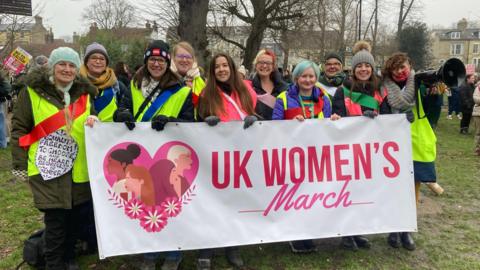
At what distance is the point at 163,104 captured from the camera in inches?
132

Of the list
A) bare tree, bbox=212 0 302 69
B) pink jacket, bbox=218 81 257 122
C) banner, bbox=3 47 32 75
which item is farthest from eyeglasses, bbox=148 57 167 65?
bare tree, bbox=212 0 302 69

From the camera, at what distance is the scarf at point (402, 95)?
3.81m

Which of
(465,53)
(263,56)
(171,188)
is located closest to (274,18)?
(263,56)

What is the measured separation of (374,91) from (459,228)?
209cm

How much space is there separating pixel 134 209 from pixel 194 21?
7.86 meters

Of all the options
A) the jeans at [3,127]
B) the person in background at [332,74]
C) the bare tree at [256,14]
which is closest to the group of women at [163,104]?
the person in background at [332,74]

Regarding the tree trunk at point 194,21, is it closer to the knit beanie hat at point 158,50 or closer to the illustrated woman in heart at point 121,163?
the knit beanie hat at point 158,50

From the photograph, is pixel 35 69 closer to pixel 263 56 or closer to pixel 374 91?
pixel 263 56

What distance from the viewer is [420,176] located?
3.99 meters

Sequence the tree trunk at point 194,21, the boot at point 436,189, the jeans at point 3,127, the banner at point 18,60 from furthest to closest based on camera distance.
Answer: the banner at point 18,60 < the tree trunk at point 194,21 < the jeans at point 3,127 < the boot at point 436,189

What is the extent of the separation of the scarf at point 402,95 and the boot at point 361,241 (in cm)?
133

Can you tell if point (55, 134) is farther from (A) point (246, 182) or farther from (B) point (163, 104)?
(A) point (246, 182)

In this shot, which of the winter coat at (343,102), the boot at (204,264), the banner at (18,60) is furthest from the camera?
the banner at (18,60)

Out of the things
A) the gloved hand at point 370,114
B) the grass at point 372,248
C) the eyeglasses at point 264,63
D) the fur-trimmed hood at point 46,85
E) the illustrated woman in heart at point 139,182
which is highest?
the eyeglasses at point 264,63
